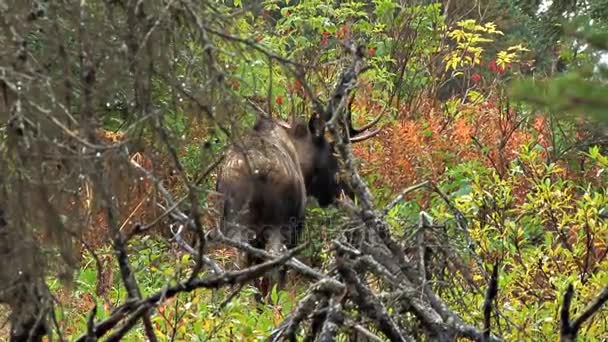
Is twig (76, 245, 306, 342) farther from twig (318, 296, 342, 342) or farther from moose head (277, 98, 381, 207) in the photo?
moose head (277, 98, 381, 207)

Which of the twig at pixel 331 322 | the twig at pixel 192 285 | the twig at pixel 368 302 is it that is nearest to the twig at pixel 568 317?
the twig at pixel 368 302

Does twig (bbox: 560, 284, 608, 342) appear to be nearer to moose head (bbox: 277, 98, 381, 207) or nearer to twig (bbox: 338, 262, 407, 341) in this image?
twig (bbox: 338, 262, 407, 341)

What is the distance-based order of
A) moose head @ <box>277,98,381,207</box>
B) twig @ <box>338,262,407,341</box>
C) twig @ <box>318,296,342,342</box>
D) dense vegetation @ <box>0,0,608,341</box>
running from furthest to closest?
1. moose head @ <box>277,98,381,207</box>
2. twig @ <box>338,262,407,341</box>
3. twig @ <box>318,296,342,342</box>
4. dense vegetation @ <box>0,0,608,341</box>

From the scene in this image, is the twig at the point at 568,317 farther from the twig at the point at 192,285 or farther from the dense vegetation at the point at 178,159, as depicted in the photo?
the twig at the point at 192,285

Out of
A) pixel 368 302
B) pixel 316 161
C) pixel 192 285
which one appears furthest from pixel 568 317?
pixel 316 161

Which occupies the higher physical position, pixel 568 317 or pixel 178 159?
pixel 178 159

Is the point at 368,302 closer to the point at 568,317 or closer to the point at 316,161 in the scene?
the point at 568,317

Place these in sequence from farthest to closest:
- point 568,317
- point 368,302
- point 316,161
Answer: point 316,161 < point 368,302 < point 568,317

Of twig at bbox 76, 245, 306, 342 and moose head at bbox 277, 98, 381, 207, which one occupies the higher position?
twig at bbox 76, 245, 306, 342

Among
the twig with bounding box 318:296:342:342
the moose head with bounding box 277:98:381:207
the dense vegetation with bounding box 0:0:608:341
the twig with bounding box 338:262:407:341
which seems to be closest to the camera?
the dense vegetation with bounding box 0:0:608:341

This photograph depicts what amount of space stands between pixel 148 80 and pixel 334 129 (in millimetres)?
636

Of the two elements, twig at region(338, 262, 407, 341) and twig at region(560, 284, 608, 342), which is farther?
twig at region(338, 262, 407, 341)

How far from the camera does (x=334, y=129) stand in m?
3.41

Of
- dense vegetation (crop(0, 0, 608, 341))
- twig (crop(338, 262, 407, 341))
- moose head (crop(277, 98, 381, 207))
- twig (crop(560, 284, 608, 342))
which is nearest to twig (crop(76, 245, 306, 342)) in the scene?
dense vegetation (crop(0, 0, 608, 341))
